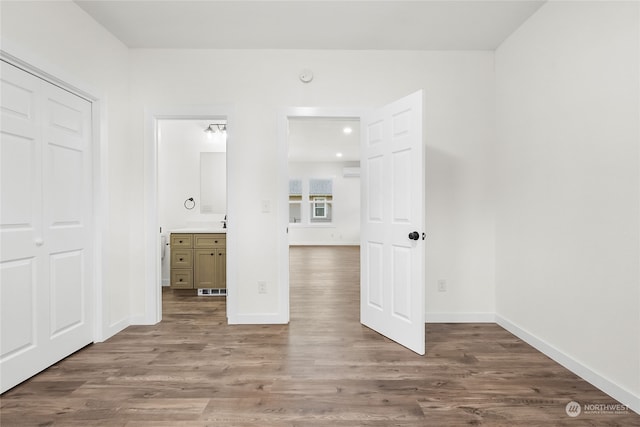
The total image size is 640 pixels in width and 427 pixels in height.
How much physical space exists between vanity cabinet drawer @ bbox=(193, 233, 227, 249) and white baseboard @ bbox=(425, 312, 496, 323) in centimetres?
265

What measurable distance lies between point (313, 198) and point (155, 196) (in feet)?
23.9

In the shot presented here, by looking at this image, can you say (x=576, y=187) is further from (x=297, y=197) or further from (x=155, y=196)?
(x=297, y=197)

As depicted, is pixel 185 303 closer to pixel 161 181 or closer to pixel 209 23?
pixel 161 181

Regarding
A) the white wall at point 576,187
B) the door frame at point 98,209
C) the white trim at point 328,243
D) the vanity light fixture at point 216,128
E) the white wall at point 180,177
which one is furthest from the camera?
the white trim at point 328,243

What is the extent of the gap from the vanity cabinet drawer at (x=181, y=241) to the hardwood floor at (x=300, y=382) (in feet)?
4.22

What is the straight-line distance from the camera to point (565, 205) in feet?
7.22

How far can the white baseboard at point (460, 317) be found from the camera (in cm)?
307

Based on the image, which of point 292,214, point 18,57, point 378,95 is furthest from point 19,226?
point 292,214

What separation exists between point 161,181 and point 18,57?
108 inches

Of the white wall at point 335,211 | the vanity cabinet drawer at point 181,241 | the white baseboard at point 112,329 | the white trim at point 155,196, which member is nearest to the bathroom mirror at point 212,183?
the vanity cabinet drawer at point 181,241

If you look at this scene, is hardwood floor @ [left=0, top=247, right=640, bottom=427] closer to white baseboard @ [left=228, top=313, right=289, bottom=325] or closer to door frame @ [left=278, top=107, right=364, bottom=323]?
white baseboard @ [left=228, top=313, right=289, bottom=325]

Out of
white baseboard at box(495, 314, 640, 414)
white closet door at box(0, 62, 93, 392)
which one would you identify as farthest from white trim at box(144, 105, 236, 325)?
white baseboard at box(495, 314, 640, 414)

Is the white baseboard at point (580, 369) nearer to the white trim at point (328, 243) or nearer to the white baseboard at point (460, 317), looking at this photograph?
the white baseboard at point (460, 317)

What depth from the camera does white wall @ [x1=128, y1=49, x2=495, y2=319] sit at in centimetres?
302
